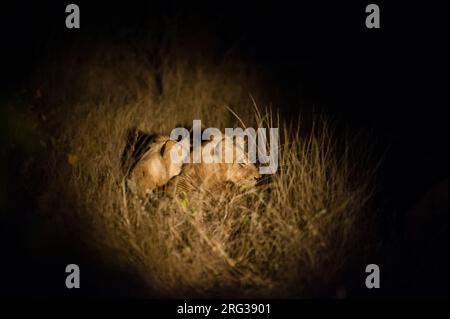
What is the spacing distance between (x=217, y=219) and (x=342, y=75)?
2106 millimetres

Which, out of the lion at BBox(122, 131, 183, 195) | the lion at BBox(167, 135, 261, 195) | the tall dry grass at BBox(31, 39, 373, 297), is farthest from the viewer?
the lion at BBox(122, 131, 183, 195)

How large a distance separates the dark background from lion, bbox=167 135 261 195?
845mm

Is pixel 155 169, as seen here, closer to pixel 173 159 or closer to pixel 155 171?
pixel 155 171

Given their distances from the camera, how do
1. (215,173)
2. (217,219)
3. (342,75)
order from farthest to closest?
(342,75) < (215,173) < (217,219)

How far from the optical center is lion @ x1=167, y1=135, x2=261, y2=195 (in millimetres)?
3896

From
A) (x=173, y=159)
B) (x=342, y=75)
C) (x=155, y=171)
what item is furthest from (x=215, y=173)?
(x=342, y=75)

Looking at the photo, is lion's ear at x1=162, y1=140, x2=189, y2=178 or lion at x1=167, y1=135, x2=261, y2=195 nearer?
lion at x1=167, y1=135, x2=261, y2=195

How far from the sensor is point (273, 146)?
408 centimetres

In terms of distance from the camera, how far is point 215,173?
12.9 ft

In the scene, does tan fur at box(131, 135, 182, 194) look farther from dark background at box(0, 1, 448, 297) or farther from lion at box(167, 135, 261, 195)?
dark background at box(0, 1, 448, 297)

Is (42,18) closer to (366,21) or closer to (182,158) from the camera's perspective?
(182,158)

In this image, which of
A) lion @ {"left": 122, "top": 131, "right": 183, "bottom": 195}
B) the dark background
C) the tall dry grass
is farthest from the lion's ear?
the dark background

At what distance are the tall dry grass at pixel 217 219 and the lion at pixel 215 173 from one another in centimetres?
8

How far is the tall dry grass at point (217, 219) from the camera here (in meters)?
3.24
